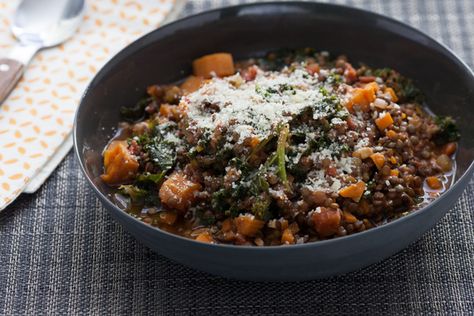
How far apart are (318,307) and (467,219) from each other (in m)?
1.20

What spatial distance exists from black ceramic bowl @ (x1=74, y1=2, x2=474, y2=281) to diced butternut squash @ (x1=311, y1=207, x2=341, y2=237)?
8.6 inches

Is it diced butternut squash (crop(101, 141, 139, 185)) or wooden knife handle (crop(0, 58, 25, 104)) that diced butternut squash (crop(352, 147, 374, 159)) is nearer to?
diced butternut squash (crop(101, 141, 139, 185))

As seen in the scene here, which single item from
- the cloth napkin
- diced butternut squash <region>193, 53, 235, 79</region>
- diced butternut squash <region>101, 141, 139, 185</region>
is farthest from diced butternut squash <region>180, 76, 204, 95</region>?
the cloth napkin

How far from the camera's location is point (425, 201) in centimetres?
397

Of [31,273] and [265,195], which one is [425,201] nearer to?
[265,195]

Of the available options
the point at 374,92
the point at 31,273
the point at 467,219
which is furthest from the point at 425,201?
the point at 31,273

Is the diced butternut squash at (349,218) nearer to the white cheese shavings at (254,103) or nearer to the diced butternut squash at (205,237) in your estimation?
the white cheese shavings at (254,103)

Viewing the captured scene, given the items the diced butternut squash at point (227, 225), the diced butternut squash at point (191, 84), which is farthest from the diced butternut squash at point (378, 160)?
the diced butternut squash at point (191, 84)

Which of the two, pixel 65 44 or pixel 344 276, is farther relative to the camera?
pixel 65 44

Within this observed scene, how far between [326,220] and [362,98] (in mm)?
913

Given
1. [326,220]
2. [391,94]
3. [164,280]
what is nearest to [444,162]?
[391,94]

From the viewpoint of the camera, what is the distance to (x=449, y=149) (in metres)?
4.29

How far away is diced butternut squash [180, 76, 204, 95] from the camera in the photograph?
15.5 feet

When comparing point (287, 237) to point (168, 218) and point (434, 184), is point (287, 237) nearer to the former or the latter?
point (168, 218)
